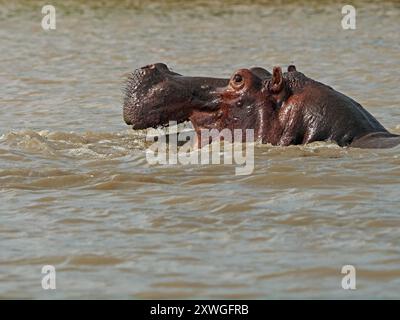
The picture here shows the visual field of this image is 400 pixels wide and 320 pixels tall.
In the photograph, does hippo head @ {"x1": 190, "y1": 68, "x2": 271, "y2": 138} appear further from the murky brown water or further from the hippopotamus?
the murky brown water

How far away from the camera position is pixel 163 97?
880cm

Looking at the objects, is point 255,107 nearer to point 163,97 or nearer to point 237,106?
point 237,106

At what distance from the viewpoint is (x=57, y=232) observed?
6688 millimetres

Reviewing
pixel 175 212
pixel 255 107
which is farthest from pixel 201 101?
pixel 175 212

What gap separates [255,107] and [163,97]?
700 mm

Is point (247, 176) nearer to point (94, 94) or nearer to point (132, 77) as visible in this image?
point (132, 77)

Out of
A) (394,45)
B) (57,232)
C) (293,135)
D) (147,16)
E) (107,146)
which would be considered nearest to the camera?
(57,232)

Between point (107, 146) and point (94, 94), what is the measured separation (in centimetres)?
396

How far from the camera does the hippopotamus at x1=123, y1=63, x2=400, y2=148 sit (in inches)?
344

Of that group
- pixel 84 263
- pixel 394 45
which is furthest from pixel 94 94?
pixel 84 263

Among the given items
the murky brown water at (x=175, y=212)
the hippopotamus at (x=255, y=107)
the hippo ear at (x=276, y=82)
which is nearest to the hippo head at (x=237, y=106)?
the hippopotamus at (x=255, y=107)

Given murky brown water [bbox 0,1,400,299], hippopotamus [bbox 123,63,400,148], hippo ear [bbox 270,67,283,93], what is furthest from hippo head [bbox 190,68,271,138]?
murky brown water [bbox 0,1,400,299]

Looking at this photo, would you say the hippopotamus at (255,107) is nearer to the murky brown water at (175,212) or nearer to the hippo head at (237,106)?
the hippo head at (237,106)

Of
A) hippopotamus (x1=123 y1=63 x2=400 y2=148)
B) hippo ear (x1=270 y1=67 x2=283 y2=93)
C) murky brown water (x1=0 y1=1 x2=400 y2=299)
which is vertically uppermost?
hippo ear (x1=270 y1=67 x2=283 y2=93)
